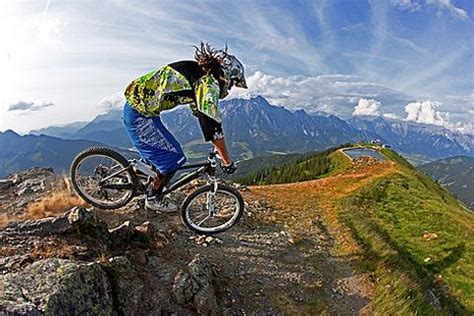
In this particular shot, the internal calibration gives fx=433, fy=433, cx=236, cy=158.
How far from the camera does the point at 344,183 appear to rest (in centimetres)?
2831

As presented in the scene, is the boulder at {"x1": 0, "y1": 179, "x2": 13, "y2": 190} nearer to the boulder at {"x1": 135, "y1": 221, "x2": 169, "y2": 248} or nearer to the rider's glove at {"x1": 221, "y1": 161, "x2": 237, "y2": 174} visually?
the boulder at {"x1": 135, "y1": 221, "x2": 169, "y2": 248}

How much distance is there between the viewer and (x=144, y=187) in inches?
440

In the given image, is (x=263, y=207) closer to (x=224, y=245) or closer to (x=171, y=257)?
(x=224, y=245)

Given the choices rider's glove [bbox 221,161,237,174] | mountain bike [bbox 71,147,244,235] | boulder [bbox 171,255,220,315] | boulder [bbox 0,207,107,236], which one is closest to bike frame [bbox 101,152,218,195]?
mountain bike [bbox 71,147,244,235]

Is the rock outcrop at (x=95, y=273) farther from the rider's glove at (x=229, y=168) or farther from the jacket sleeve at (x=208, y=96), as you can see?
the jacket sleeve at (x=208, y=96)

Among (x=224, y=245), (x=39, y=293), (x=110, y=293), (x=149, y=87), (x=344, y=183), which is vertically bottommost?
(x=344, y=183)

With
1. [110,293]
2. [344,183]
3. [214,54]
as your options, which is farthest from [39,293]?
[344,183]

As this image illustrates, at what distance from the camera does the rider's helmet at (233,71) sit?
9352 millimetres

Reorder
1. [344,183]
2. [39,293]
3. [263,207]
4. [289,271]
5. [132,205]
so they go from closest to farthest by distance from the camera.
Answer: [39,293]
[289,271]
[132,205]
[263,207]
[344,183]

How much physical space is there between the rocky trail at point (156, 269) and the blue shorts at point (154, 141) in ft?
5.87

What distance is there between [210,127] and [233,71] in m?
1.33

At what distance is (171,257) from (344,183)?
19.7 m

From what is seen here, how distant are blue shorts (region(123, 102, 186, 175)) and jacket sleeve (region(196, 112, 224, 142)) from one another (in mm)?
1237

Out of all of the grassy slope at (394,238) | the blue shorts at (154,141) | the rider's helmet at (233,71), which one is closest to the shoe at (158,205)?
the blue shorts at (154,141)
